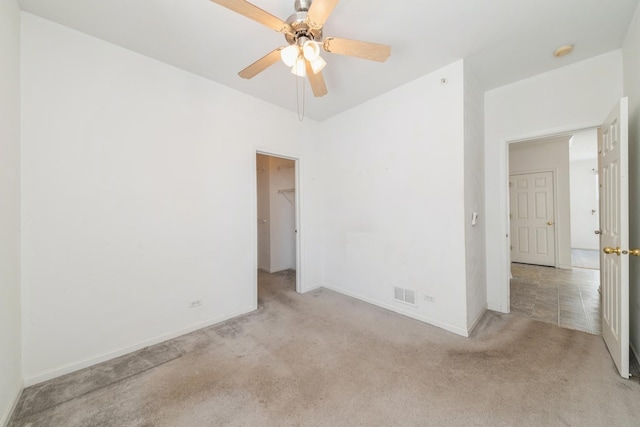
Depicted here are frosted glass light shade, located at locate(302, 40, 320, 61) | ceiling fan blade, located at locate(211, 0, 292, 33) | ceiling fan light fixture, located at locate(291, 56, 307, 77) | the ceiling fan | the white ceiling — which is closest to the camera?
ceiling fan blade, located at locate(211, 0, 292, 33)

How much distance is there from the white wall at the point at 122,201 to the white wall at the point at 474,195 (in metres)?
2.47

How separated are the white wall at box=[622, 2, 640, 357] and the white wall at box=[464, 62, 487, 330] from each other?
1.08 m

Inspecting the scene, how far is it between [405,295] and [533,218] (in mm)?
4320

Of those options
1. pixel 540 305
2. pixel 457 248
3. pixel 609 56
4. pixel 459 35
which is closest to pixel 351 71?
pixel 459 35

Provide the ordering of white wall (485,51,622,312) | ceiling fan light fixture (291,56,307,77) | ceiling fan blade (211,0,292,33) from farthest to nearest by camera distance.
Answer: white wall (485,51,622,312) < ceiling fan light fixture (291,56,307,77) < ceiling fan blade (211,0,292,33)

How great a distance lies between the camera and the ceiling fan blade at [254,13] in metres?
1.28

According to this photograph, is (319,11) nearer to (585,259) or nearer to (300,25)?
(300,25)

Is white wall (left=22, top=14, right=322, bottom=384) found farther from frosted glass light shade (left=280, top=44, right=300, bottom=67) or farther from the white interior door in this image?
the white interior door

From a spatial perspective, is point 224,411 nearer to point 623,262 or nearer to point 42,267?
point 42,267

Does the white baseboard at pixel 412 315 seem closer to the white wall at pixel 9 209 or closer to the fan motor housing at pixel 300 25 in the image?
the fan motor housing at pixel 300 25

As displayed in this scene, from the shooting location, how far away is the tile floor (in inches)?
103

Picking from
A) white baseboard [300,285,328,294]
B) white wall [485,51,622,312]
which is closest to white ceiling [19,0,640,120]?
white wall [485,51,622,312]

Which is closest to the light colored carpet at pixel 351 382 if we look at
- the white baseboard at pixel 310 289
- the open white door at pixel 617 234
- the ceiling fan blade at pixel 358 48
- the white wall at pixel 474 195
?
the open white door at pixel 617 234

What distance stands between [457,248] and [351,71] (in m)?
2.16
